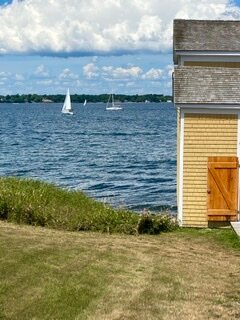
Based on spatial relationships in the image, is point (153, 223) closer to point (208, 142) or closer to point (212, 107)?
point (208, 142)

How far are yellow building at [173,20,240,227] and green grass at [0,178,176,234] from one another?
1145 mm

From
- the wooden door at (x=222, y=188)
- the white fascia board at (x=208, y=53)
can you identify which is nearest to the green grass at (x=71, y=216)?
the wooden door at (x=222, y=188)

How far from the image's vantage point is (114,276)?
39.1ft

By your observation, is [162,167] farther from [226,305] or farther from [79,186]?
[226,305]

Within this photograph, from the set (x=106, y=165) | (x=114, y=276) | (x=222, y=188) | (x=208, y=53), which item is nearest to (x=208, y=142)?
(x=222, y=188)

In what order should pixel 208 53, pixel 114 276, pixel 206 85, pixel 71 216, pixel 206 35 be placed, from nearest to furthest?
pixel 114 276
pixel 71 216
pixel 206 85
pixel 208 53
pixel 206 35

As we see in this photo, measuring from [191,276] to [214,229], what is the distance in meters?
6.50

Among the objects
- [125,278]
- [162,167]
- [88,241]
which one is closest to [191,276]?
[125,278]

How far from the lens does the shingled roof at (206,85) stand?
1858cm

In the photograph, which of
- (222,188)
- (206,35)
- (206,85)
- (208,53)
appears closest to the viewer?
(222,188)

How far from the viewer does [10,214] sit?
692 inches

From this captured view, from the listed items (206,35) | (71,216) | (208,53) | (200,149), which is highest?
(206,35)

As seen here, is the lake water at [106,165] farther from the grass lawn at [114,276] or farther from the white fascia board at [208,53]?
the grass lawn at [114,276]

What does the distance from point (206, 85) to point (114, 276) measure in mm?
8456
